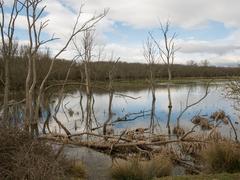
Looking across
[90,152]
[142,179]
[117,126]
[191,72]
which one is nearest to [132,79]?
[191,72]

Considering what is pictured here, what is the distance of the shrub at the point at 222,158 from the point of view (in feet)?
26.0

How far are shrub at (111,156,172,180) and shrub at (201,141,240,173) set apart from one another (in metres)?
1.13

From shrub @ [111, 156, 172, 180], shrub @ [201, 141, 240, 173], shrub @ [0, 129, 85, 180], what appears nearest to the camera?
shrub @ [0, 129, 85, 180]

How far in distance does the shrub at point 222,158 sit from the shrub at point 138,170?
44.5 inches

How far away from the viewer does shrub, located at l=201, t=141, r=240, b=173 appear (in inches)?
312

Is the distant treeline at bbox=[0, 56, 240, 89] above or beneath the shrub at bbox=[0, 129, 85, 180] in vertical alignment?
above

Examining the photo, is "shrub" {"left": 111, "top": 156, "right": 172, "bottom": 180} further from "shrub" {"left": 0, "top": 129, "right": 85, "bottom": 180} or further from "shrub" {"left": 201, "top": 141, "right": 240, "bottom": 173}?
"shrub" {"left": 0, "top": 129, "right": 85, "bottom": 180}

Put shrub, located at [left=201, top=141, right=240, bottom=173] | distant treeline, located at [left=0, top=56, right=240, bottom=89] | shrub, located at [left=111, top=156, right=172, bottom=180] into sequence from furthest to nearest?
1. distant treeline, located at [left=0, top=56, right=240, bottom=89]
2. shrub, located at [left=201, top=141, right=240, bottom=173]
3. shrub, located at [left=111, top=156, right=172, bottom=180]

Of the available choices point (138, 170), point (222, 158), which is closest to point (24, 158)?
point (138, 170)

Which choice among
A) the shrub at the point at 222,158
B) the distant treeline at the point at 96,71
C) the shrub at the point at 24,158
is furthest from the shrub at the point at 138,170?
the distant treeline at the point at 96,71

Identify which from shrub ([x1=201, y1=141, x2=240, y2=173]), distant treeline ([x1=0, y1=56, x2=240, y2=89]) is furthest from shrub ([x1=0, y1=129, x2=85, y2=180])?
distant treeline ([x1=0, y1=56, x2=240, y2=89])

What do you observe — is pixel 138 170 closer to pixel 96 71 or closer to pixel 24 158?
pixel 24 158

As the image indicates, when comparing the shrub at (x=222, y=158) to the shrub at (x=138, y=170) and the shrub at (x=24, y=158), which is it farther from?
the shrub at (x=24, y=158)

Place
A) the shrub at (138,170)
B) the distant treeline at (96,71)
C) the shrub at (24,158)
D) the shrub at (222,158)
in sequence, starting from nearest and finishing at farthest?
1. the shrub at (24,158)
2. the shrub at (138,170)
3. the shrub at (222,158)
4. the distant treeline at (96,71)
